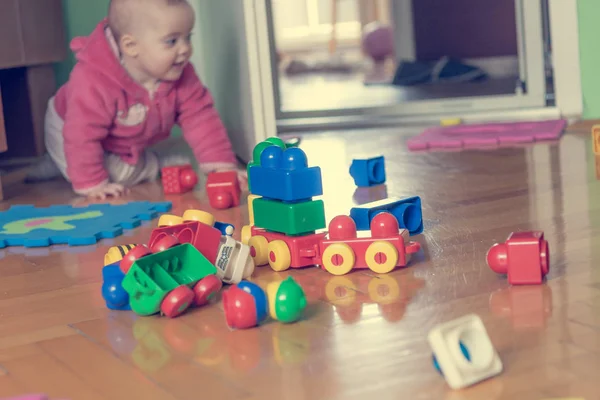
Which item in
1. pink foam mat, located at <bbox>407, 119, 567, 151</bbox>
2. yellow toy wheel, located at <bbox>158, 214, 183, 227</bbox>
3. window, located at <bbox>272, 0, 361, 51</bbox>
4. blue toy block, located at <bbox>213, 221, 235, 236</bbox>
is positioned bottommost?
blue toy block, located at <bbox>213, 221, 235, 236</bbox>

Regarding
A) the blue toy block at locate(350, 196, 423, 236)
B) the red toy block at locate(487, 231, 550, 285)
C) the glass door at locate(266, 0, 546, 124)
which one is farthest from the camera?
the glass door at locate(266, 0, 546, 124)

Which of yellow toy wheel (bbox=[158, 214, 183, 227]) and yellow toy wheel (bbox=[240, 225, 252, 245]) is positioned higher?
yellow toy wheel (bbox=[158, 214, 183, 227])

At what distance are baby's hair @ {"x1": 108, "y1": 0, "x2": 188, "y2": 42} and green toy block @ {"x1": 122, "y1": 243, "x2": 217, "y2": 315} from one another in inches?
34.6

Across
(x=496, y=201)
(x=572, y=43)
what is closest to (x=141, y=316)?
(x=496, y=201)

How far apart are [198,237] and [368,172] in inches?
24.5

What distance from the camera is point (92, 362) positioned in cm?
91

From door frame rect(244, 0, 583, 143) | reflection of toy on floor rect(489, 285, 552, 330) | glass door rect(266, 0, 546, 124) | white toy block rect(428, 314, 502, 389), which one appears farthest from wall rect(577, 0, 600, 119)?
white toy block rect(428, 314, 502, 389)

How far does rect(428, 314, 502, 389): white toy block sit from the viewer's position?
2.48 ft

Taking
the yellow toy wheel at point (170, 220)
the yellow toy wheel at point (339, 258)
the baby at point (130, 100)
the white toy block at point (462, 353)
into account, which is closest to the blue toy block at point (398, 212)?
the yellow toy wheel at point (339, 258)

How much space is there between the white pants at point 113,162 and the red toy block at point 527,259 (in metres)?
1.15

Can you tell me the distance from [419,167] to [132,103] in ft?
2.03

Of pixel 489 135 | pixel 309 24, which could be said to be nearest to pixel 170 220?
pixel 489 135

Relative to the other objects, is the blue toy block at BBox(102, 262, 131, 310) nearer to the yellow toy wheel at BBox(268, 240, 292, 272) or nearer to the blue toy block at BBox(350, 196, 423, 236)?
the yellow toy wheel at BBox(268, 240, 292, 272)

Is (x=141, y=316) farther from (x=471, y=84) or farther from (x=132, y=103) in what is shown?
(x=471, y=84)
